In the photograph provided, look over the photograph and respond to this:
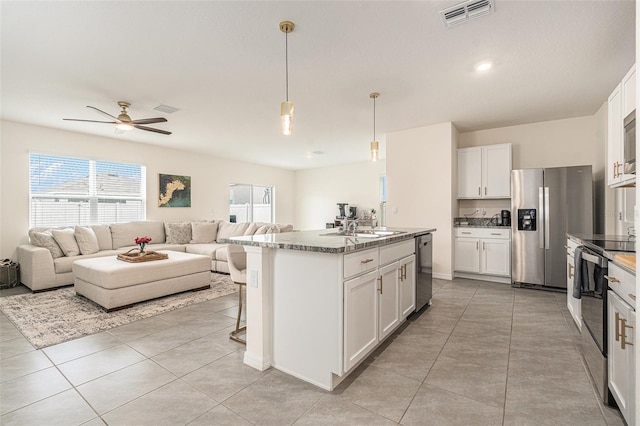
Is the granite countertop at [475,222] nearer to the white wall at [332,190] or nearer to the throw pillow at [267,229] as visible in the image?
the throw pillow at [267,229]

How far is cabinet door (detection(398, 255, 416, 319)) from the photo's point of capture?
2.73 meters

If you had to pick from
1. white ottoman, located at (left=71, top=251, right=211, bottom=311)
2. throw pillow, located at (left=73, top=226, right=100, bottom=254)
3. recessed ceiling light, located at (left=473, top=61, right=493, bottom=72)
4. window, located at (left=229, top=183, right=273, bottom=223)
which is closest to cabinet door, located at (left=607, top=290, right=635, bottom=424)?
recessed ceiling light, located at (left=473, top=61, right=493, bottom=72)

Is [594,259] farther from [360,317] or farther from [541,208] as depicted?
[541,208]

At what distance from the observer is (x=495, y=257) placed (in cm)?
459

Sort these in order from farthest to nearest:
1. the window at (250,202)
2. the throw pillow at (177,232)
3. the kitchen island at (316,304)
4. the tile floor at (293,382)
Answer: the window at (250,202)
the throw pillow at (177,232)
the kitchen island at (316,304)
the tile floor at (293,382)

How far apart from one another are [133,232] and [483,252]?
6.24 m

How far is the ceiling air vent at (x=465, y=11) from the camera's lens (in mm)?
2043

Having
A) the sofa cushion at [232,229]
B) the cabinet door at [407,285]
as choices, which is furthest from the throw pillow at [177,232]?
the cabinet door at [407,285]

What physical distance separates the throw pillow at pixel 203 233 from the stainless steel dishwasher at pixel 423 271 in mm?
4714

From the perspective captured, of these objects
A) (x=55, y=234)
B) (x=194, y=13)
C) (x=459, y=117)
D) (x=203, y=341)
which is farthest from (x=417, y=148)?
(x=55, y=234)

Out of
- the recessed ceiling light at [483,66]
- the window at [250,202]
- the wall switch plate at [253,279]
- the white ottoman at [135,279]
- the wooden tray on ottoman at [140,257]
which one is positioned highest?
the recessed ceiling light at [483,66]

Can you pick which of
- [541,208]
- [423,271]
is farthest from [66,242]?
[541,208]

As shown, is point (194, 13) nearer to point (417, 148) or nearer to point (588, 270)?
point (588, 270)

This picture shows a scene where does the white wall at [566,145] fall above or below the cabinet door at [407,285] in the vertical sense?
above
